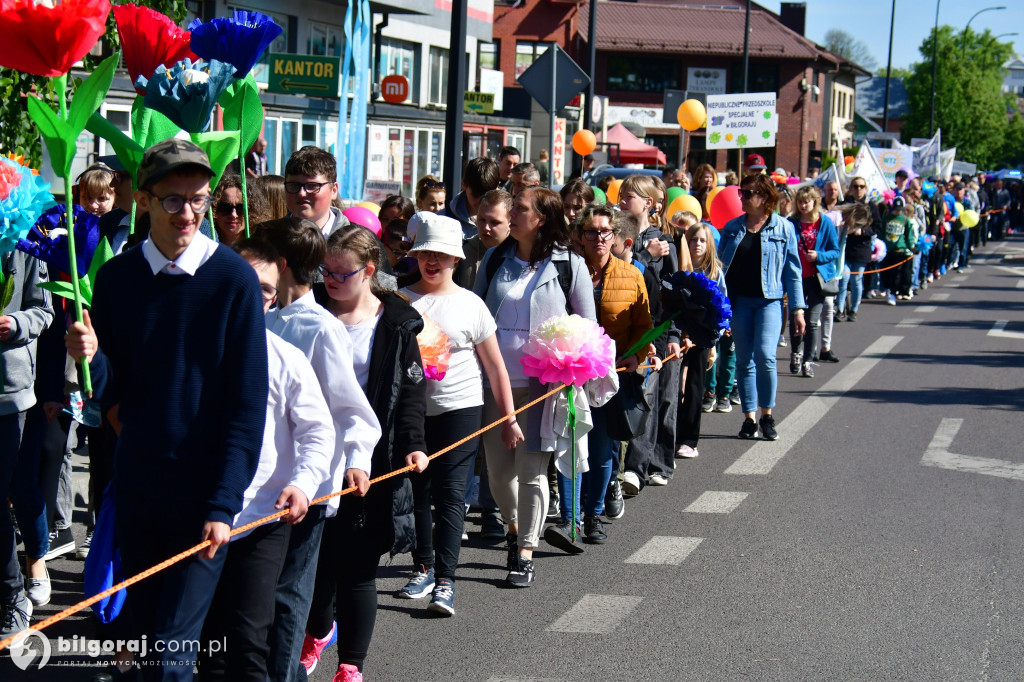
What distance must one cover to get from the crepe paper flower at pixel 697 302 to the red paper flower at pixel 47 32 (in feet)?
14.8

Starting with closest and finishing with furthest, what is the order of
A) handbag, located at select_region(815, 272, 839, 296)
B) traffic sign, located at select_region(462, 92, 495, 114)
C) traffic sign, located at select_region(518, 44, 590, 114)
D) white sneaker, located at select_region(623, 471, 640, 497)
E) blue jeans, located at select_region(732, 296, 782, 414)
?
white sneaker, located at select_region(623, 471, 640, 497) → blue jeans, located at select_region(732, 296, 782, 414) → traffic sign, located at select_region(518, 44, 590, 114) → handbag, located at select_region(815, 272, 839, 296) → traffic sign, located at select_region(462, 92, 495, 114)

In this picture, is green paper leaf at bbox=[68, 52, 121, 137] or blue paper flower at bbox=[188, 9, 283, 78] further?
blue paper flower at bbox=[188, 9, 283, 78]

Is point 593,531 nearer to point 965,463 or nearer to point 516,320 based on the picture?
point 516,320

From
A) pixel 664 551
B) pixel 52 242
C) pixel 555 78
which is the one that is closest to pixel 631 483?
pixel 664 551

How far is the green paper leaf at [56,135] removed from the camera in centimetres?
398

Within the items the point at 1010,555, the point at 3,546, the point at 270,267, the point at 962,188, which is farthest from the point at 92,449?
the point at 962,188

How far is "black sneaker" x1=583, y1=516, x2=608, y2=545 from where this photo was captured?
22.9 ft

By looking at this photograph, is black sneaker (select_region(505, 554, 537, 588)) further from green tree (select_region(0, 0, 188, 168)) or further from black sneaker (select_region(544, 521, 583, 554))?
green tree (select_region(0, 0, 188, 168))

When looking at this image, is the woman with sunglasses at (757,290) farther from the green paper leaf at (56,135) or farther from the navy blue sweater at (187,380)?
the navy blue sweater at (187,380)

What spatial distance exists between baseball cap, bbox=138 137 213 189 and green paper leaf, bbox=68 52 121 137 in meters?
0.64

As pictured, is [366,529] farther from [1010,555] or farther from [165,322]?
[1010,555]

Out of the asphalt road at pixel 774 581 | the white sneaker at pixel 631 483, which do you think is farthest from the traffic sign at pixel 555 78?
the white sneaker at pixel 631 483

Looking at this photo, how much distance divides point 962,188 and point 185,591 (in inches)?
1208

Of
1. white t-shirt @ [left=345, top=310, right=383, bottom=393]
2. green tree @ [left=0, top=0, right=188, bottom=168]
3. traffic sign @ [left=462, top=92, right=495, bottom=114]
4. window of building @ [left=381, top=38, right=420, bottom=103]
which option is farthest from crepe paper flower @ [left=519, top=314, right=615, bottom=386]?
window of building @ [left=381, top=38, right=420, bottom=103]
